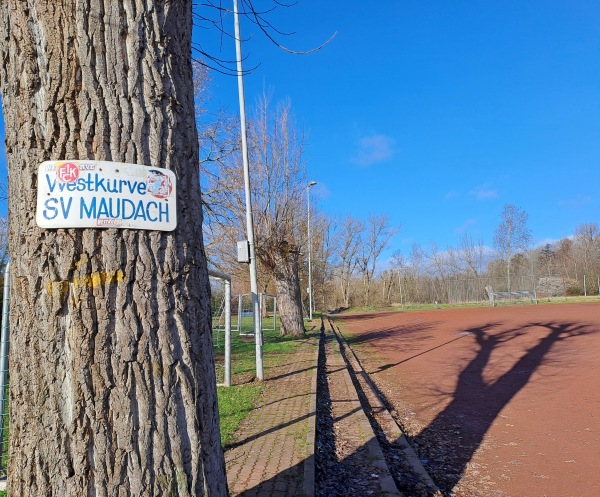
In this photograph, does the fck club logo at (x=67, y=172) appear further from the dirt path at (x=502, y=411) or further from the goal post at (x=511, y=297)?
the goal post at (x=511, y=297)

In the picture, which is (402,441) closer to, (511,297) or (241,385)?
(241,385)

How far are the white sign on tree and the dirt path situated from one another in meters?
4.01

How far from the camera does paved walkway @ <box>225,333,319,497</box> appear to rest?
3.78m

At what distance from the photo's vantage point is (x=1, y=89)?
1729 millimetres

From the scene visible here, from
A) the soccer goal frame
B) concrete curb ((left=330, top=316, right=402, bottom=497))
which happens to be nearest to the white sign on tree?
concrete curb ((left=330, top=316, right=402, bottom=497))

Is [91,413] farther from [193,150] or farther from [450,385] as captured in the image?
[450,385]

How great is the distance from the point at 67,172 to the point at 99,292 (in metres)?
0.43

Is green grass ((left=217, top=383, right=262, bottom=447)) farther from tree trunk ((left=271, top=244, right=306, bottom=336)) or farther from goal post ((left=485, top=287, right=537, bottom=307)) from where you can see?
goal post ((left=485, top=287, right=537, bottom=307))

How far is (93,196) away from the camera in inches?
63.8

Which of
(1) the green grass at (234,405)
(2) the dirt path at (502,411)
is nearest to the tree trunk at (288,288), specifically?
(2) the dirt path at (502,411)

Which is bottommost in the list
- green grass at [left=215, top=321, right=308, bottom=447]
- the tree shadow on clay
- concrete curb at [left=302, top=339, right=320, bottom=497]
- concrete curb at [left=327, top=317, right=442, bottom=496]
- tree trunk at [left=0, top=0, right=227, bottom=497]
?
the tree shadow on clay

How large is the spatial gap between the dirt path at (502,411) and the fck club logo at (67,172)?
4189 millimetres

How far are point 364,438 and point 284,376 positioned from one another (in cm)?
423

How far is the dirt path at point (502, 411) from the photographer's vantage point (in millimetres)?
4586
